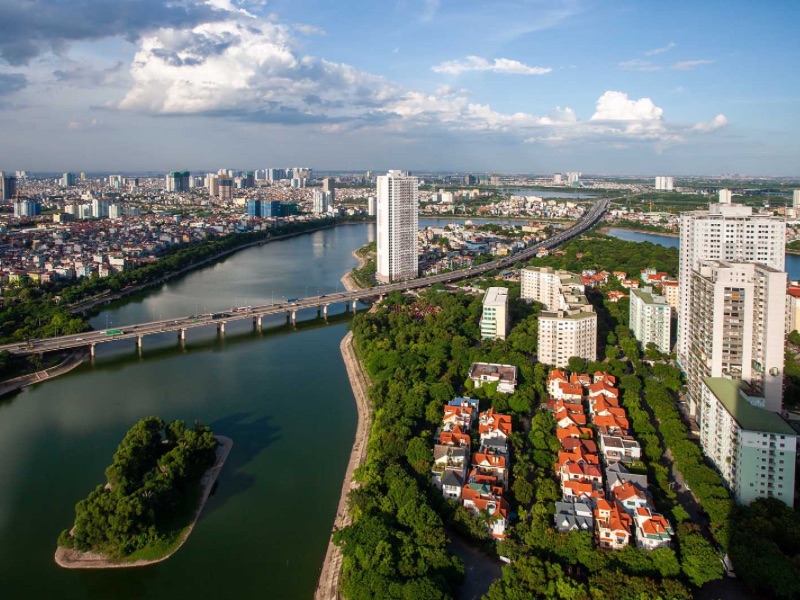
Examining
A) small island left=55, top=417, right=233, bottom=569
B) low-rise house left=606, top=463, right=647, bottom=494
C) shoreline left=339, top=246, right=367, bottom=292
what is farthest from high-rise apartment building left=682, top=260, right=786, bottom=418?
shoreline left=339, top=246, right=367, bottom=292

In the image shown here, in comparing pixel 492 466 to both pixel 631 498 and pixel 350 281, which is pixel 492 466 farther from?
pixel 350 281

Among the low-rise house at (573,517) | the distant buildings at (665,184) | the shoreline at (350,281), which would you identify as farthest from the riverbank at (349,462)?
the distant buildings at (665,184)

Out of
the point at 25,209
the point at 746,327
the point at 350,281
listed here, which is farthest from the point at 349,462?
the point at 25,209

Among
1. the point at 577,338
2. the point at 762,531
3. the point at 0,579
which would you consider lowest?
the point at 0,579

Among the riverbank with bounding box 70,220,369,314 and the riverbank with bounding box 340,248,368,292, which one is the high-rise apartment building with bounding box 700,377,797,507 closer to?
the riverbank with bounding box 340,248,368,292

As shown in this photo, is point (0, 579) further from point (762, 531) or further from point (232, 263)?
point (232, 263)

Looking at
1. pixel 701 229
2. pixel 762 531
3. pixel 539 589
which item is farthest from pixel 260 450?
pixel 701 229
